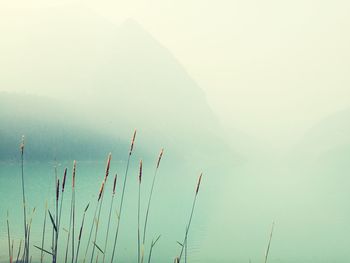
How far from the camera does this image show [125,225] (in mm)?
45906

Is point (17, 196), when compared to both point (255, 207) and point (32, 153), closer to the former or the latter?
point (255, 207)

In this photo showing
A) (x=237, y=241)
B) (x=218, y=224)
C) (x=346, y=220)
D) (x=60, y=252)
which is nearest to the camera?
(x=60, y=252)

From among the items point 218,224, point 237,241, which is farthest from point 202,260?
point 218,224

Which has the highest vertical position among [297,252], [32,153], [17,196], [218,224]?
[297,252]

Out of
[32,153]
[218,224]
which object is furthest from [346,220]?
[32,153]

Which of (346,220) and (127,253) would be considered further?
(346,220)

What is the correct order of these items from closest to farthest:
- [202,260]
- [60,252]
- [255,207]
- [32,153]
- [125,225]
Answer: [60,252] → [202,260] → [125,225] → [255,207] → [32,153]

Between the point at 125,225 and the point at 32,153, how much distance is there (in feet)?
468

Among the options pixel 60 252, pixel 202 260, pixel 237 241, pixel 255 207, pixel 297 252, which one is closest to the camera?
pixel 60 252

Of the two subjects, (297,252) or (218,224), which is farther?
(218,224)

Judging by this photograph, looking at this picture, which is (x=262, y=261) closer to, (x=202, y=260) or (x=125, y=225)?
(x=202, y=260)

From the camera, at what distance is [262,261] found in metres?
29.5

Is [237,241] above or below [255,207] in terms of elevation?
above

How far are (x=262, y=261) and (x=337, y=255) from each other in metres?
9.65
